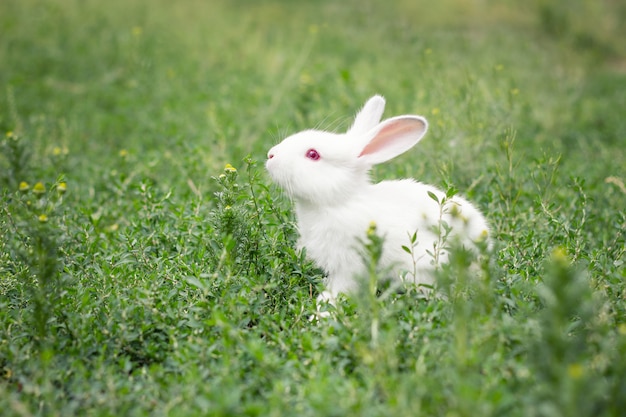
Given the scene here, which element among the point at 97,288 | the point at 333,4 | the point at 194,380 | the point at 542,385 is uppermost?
the point at 542,385

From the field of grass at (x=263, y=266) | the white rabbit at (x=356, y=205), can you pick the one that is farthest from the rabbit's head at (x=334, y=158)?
the field of grass at (x=263, y=266)

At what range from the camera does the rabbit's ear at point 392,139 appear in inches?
138

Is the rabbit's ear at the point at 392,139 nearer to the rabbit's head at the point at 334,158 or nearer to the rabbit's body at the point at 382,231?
the rabbit's head at the point at 334,158

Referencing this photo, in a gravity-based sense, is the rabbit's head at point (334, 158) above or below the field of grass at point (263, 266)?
above

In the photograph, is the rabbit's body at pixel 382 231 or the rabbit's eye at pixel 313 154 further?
the rabbit's eye at pixel 313 154

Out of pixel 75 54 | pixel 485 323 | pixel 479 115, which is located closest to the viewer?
pixel 485 323

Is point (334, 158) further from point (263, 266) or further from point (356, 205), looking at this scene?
point (263, 266)

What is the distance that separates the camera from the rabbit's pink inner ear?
11.5 ft

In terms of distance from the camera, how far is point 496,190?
4.57 m

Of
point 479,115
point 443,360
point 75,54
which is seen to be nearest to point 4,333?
point 443,360

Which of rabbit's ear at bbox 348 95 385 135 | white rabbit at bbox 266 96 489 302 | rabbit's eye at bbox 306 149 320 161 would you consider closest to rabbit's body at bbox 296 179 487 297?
white rabbit at bbox 266 96 489 302

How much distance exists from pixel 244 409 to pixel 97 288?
146 centimetres

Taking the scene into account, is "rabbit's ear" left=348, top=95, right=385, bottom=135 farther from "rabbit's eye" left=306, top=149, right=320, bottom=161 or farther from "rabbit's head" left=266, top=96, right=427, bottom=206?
"rabbit's eye" left=306, top=149, right=320, bottom=161

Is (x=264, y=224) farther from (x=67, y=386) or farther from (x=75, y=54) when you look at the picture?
(x=75, y=54)
